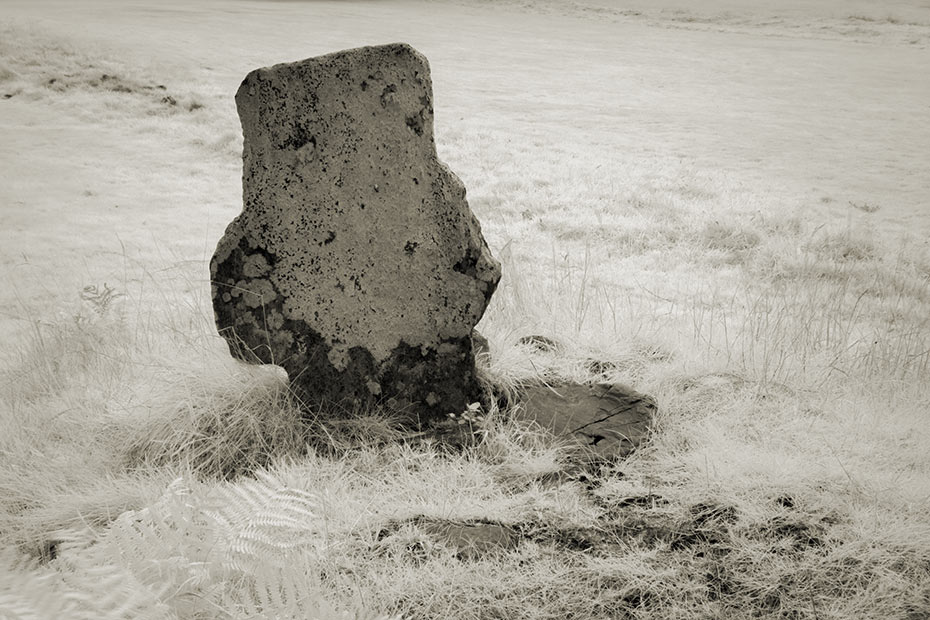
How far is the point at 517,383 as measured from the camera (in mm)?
3270

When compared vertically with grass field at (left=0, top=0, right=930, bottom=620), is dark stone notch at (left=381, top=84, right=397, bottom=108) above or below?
above

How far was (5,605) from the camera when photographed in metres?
1.55

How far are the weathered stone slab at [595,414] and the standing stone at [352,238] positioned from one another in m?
0.39

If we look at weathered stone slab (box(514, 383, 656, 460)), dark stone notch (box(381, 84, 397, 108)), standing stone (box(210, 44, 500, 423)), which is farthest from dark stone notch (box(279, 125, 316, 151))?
weathered stone slab (box(514, 383, 656, 460))

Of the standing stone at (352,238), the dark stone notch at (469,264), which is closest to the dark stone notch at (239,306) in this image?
the standing stone at (352,238)

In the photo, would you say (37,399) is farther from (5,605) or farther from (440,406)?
(5,605)

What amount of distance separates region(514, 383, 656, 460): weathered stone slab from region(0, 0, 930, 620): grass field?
85 millimetres

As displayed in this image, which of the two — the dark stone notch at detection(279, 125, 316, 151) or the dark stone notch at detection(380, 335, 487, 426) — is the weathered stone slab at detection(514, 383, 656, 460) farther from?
the dark stone notch at detection(279, 125, 316, 151)

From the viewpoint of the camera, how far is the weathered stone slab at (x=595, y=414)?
2916 mm

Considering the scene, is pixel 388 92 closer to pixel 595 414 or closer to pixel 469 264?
pixel 469 264

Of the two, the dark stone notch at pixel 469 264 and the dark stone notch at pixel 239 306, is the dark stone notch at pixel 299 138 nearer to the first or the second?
the dark stone notch at pixel 239 306

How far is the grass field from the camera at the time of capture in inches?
84.0

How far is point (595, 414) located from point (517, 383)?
357mm

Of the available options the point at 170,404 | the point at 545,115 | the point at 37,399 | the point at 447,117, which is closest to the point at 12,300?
the point at 37,399
